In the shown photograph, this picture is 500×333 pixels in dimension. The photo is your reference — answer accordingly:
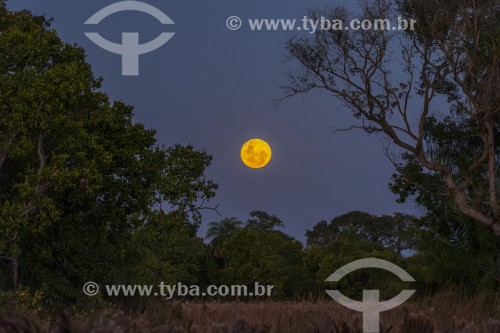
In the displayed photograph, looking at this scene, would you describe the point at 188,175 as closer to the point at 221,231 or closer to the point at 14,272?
the point at 14,272

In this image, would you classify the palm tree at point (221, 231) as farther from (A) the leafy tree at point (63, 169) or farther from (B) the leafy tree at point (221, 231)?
(A) the leafy tree at point (63, 169)

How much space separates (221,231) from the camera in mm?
62312

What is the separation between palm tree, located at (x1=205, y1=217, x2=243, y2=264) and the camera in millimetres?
60938


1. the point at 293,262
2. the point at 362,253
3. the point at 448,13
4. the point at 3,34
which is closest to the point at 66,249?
the point at 3,34

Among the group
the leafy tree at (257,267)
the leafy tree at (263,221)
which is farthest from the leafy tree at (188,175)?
the leafy tree at (263,221)

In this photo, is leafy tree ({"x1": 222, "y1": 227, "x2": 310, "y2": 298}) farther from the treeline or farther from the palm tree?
the treeline

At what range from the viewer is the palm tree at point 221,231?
60938 mm

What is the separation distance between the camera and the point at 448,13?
96.0 ft

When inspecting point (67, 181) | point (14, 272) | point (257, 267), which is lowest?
point (257, 267)

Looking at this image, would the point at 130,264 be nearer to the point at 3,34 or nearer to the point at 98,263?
the point at 98,263

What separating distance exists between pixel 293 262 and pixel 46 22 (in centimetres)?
3692

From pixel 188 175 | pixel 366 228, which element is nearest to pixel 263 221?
pixel 366 228

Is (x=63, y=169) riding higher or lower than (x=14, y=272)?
higher

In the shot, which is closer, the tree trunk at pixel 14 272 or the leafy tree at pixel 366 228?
the tree trunk at pixel 14 272
